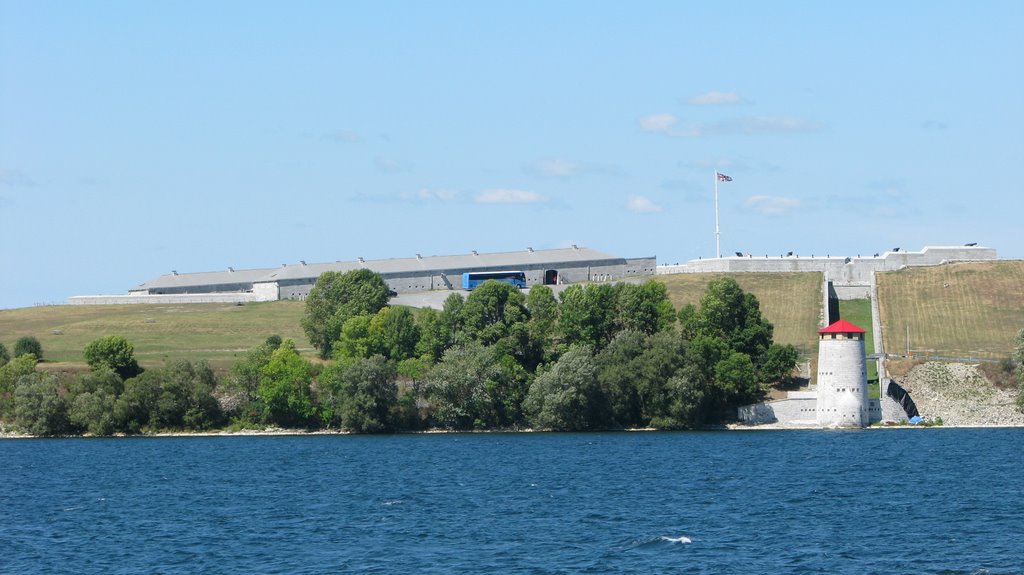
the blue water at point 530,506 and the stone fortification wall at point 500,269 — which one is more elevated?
the stone fortification wall at point 500,269

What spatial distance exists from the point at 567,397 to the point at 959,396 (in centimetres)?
3008

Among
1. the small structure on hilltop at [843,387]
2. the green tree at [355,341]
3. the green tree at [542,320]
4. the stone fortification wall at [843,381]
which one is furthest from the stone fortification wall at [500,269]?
the stone fortification wall at [843,381]

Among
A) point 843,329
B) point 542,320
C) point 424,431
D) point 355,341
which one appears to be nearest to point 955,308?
point 843,329

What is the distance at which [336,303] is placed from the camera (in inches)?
5418

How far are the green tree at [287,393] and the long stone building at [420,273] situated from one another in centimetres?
5762

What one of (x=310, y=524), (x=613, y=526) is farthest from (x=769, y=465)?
(x=310, y=524)

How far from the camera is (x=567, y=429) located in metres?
107

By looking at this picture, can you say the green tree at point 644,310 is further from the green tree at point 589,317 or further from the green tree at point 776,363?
the green tree at point 776,363

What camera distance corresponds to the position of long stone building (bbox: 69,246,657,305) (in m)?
171

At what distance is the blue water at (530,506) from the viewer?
1921 inches

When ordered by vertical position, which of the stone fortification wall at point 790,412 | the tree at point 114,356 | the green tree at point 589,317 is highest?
the green tree at point 589,317

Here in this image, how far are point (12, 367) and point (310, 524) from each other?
65481 mm

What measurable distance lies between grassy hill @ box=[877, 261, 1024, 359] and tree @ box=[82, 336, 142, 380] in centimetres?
6468

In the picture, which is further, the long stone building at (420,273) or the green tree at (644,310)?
the long stone building at (420,273)
